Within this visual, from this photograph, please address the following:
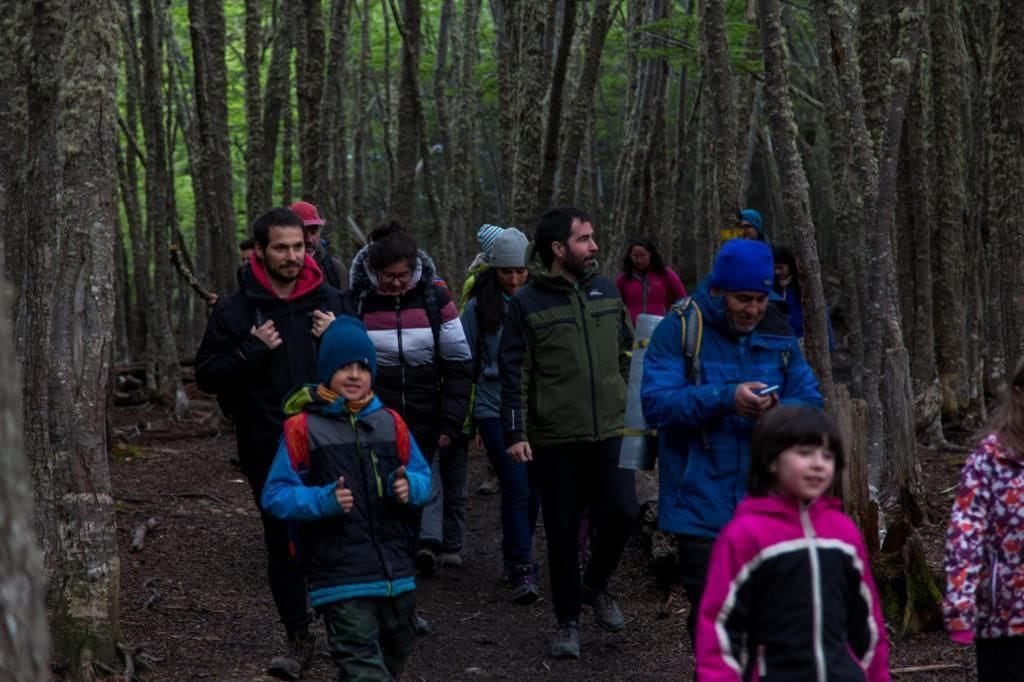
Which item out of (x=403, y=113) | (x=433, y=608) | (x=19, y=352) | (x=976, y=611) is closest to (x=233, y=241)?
(x=403, y=113)

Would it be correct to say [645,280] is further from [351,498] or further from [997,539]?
[997,539]

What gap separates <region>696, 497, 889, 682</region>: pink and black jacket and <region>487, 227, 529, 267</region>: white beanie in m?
4.80

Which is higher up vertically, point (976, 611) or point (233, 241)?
point (233, 241)

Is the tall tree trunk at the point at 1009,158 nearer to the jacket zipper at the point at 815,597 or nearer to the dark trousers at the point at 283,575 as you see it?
the dark trousers at the point at 283,575

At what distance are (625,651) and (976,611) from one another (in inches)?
133

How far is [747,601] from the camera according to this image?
4129 millimetres

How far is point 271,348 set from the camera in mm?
6465

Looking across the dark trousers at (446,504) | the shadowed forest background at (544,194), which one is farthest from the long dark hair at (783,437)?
the dark trousers at (446,504)

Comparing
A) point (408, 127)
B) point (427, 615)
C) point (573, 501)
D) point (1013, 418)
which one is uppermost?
point (408, 127)

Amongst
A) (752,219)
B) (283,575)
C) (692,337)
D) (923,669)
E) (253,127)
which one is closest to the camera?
(692,337)

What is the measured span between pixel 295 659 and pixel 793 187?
13.8ft

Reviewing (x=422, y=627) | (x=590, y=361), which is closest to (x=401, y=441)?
(x=590, y=361)

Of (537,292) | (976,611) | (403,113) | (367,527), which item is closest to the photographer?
(976,611)

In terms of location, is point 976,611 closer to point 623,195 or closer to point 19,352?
point 19,352
